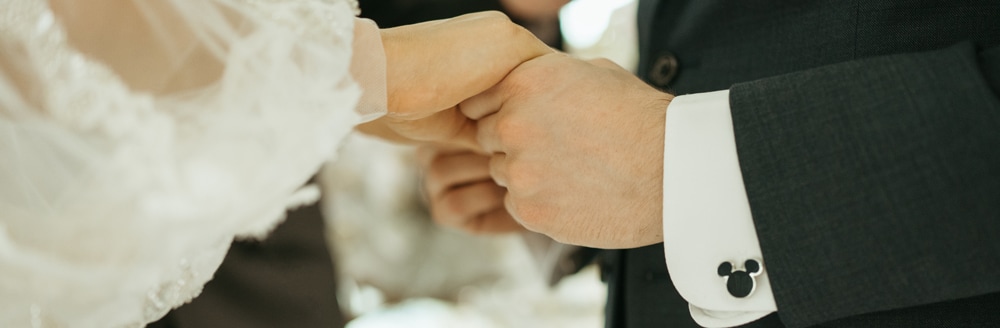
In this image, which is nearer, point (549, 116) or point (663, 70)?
point (549, 116)

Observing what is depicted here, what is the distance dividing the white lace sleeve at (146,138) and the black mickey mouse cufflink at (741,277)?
0.32 m

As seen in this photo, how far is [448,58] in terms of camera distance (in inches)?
28.5

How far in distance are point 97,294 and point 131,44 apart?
174mm

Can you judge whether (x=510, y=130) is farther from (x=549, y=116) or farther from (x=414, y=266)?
(x=414, y=266)

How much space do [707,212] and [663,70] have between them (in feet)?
0.80

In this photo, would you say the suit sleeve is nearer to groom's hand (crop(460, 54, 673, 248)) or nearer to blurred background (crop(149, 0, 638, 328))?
groom's hand (crop(460, 54, 673, 248))

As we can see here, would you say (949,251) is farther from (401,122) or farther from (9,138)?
(9,138)

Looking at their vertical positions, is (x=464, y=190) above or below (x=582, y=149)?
below

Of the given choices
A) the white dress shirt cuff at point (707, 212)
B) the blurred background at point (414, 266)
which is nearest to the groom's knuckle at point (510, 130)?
the white dress shirt cuff at point (707, 212)

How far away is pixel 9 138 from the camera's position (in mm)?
516

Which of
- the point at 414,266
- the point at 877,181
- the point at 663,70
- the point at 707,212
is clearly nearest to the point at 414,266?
the point at 414,266

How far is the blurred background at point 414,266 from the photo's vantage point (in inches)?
75.7

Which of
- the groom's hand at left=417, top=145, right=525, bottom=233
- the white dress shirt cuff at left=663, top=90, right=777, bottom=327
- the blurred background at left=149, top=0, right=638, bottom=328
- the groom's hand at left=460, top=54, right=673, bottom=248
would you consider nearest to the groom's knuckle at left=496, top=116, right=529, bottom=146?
the groom's hand at left=460, top=54, right=673, bottom=248

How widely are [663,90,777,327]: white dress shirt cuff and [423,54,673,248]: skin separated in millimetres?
22
